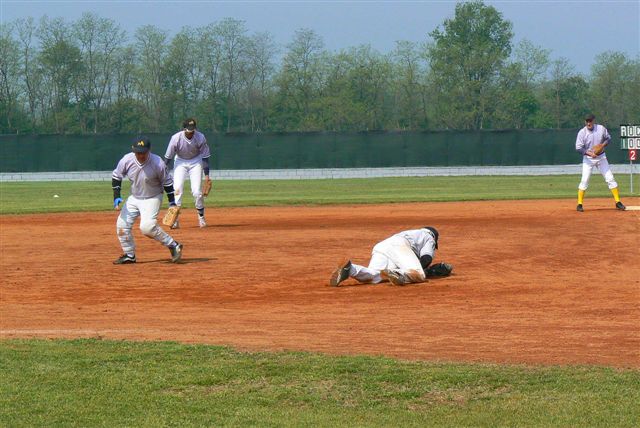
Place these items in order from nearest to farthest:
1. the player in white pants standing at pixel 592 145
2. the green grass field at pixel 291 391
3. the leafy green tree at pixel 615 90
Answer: the green grass field at pixel 291 391, the player in white pants standing at pixel 592 145, the leafy green tree at pixel 615 90

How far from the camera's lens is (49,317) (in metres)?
10.8

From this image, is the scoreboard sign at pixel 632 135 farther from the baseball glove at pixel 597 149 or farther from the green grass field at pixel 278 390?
A: the green grass field at pixel 278 390

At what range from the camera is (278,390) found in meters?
7.48

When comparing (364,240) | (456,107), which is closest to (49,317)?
(364,240)

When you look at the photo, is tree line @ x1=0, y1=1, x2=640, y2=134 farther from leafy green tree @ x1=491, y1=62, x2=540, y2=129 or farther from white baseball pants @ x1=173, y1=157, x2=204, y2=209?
white baseball pants @ x1=173, y1=157, x2=204, y2=209

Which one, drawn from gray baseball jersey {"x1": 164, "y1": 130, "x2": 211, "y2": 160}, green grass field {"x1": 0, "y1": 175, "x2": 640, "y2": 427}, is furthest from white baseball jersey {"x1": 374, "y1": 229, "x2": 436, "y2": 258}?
gray baseball jersey {"x1": 164, "y1": 130, "x2": 211, "y2": 160}

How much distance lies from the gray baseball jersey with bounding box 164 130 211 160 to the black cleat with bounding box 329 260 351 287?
783 centimetres

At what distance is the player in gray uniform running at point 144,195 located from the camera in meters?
14.7

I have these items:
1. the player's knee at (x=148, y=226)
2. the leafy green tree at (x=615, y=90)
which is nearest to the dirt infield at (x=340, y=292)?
the player's knee at (x=148, y=226)

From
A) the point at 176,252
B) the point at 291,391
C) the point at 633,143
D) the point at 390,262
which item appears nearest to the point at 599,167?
the point at 633,143

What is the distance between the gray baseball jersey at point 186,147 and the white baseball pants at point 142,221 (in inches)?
193

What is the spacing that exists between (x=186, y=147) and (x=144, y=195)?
507 centimetres

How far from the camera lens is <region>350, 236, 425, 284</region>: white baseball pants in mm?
12719

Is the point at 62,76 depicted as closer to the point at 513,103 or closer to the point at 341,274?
the point at 513,103
